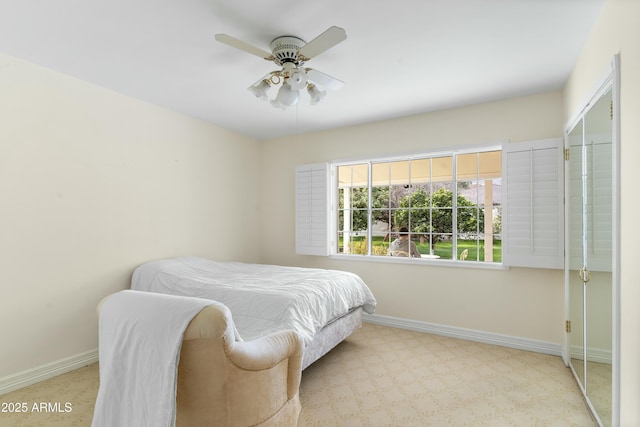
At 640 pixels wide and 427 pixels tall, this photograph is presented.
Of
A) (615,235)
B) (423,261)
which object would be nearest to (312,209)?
(423,261)

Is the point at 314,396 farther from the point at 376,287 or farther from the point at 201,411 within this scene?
the point at 376,287

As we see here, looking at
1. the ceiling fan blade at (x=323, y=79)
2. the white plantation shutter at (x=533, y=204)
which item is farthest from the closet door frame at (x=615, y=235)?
the ceiling fan blade at (x=323, y=79)

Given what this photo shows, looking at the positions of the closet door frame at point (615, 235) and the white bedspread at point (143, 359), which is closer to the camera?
the white bedspread at point (143, 359)

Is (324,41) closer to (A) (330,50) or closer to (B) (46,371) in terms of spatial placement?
(A) (330,50)

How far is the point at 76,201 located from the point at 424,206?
11.8ft

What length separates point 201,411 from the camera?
1439 mm

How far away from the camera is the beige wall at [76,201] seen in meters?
2.50

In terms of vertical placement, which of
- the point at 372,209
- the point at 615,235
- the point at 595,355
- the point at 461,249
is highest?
the point at 372,209

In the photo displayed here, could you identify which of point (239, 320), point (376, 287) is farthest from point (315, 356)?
point (376, 287)

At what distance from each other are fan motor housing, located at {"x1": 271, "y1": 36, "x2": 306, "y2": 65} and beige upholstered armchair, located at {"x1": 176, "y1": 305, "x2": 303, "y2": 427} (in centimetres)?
176

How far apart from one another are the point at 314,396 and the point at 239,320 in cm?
79

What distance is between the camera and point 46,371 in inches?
104

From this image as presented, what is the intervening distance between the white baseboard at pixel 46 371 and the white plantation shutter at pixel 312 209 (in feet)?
8.41

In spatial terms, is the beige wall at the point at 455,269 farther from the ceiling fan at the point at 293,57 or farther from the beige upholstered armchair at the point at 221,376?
the beige upholstered armchair at the point at 221,376
